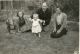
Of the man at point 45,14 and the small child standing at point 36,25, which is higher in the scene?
the man at point 45,14

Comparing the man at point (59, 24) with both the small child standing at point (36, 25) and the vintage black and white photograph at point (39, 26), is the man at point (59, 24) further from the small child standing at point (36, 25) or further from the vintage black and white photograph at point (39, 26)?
the small child standing at point (36, 25)

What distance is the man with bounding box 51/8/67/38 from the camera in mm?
3715

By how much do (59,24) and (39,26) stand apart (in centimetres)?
24

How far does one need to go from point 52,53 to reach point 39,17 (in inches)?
18.0

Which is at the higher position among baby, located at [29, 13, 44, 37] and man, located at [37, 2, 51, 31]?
man, located at [37, 2, 51, 31]

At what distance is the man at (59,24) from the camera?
371 cm

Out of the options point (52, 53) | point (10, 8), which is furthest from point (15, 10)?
point (52, 53)

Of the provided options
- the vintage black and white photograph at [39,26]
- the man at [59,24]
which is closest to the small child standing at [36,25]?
the vintage black and white photograph at [39,26]

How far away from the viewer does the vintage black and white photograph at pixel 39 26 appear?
12.1ft

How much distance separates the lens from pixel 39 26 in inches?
148

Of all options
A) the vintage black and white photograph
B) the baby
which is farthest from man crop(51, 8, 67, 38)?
the baby

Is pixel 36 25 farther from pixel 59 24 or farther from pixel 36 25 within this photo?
pixel 59 24

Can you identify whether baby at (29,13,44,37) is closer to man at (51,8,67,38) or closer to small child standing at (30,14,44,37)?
small child standing at (30,14,44,37)

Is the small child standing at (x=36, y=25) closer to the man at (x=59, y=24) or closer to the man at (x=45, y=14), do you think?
the man at (x=45, y=14)
